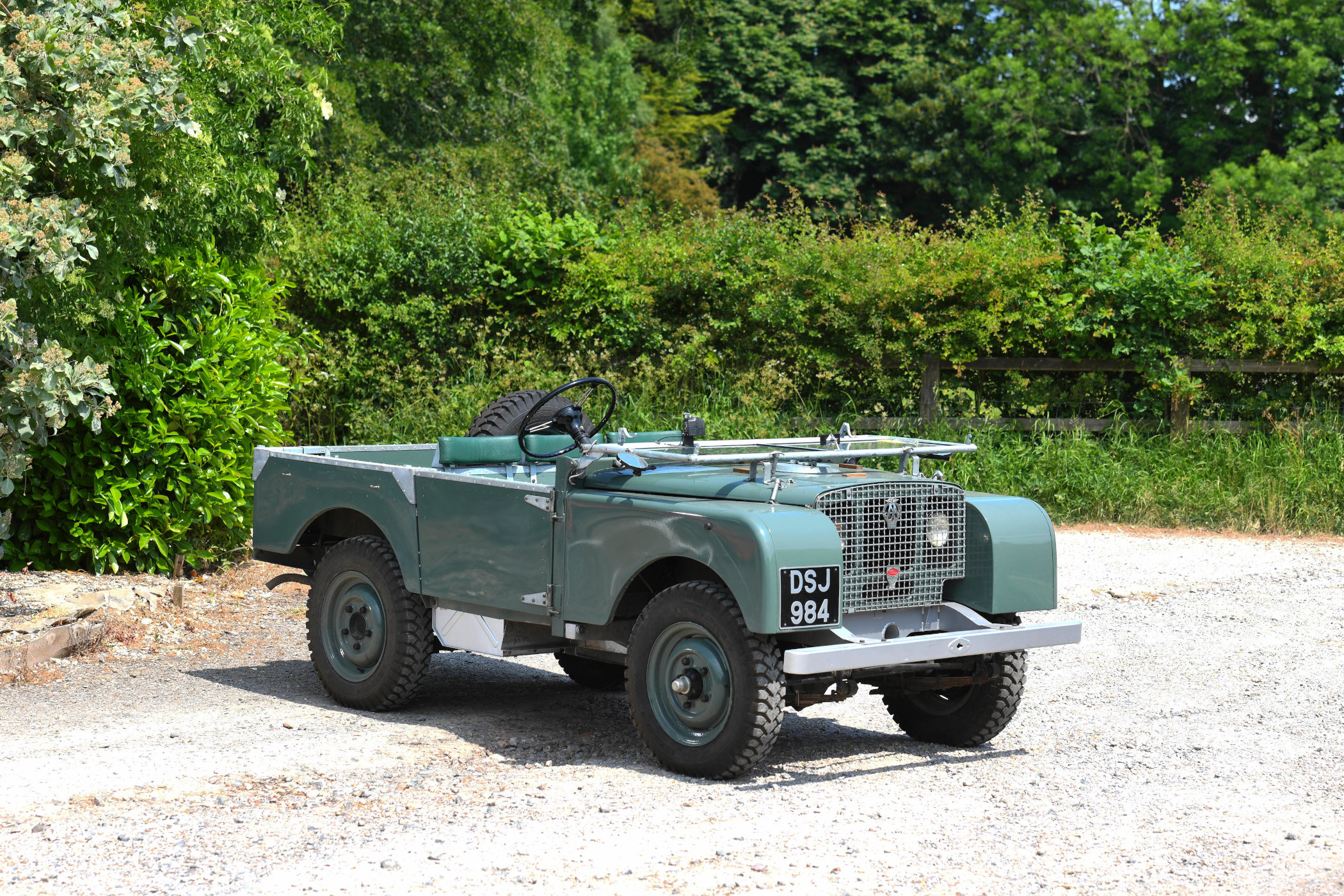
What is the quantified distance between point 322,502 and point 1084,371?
9138 mm

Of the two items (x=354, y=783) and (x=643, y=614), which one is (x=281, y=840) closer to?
(x=354, y=783)

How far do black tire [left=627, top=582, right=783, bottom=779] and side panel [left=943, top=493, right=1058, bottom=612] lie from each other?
1.05 m

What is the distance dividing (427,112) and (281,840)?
66.9ft

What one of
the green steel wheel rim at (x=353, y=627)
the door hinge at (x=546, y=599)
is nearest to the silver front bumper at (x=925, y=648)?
the door hinge at (x=546, y=599)

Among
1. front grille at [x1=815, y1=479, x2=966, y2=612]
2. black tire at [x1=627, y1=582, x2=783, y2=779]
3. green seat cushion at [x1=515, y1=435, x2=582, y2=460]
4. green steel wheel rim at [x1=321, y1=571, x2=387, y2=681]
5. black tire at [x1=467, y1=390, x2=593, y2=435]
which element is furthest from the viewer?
black tire at [x1=467, y1=390, x2=593, y2=435]

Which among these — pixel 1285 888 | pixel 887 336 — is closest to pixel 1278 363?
pixel 887 336

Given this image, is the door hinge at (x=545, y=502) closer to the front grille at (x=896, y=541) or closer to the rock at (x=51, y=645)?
the front grille at (x=896, y=541)

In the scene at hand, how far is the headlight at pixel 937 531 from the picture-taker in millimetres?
5754

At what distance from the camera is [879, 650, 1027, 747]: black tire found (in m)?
5.98

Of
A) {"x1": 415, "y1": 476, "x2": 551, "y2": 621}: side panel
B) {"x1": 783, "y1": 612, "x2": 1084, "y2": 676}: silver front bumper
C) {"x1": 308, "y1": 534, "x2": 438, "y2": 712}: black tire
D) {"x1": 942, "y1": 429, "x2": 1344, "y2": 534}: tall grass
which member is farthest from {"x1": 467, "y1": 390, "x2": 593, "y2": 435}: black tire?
{"x1": 942, "y1": 429, "x2": 1344, "y2": 534}: tall grass

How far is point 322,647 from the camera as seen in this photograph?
22.7 feet

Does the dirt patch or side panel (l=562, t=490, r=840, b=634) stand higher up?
side panel (l=562, t=490, r=840, b=634)

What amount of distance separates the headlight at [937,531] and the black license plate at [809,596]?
0.64m

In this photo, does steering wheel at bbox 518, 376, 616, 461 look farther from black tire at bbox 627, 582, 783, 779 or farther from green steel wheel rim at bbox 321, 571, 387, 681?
green steel wheel rim at bbox 321, 571, 387, 681
